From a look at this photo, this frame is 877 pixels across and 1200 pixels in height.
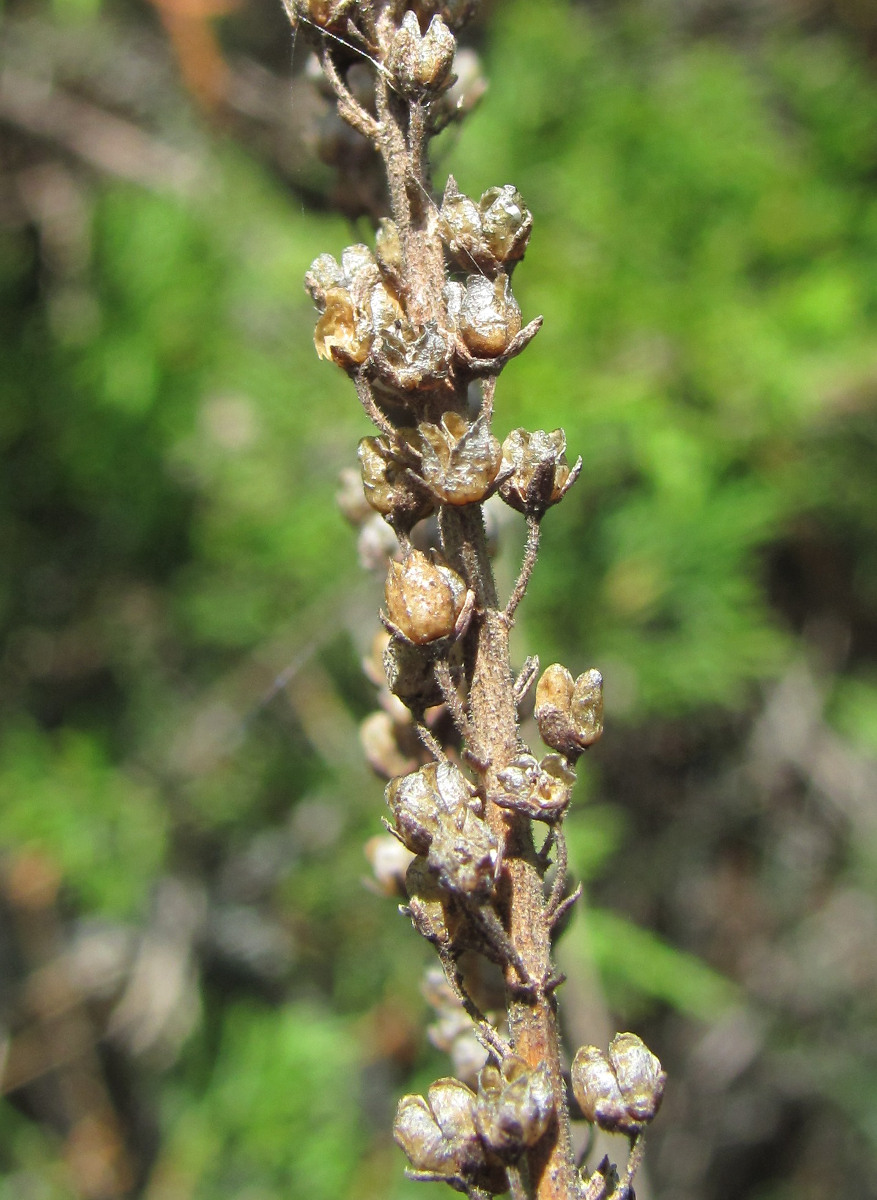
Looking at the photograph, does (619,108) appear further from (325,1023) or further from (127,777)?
(325,1023)

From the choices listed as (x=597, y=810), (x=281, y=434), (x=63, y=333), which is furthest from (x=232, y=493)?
(x=597, y=810)

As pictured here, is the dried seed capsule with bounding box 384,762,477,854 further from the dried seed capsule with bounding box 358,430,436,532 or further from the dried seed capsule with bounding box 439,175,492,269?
the dried seed capsule with bounding box 439,175,492,269

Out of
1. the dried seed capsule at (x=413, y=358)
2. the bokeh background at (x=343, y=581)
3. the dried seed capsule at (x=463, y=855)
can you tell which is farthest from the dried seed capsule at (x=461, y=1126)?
the bokeh background at (x=343, y=581)

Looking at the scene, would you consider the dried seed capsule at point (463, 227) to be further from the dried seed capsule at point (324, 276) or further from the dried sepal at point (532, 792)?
the dried sepal at point (532, 792)

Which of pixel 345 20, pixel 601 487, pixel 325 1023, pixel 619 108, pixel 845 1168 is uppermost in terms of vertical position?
pixel 619 108

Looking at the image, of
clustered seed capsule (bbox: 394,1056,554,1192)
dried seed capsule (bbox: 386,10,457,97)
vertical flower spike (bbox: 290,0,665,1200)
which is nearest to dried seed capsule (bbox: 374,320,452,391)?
vertical flower spike (bbox: 290,0,665,1200)
